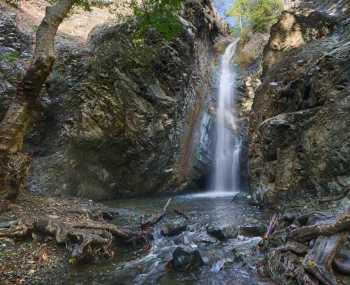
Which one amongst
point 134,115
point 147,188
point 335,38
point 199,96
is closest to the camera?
point 335,38

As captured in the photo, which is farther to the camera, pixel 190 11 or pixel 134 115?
pixel 190 11

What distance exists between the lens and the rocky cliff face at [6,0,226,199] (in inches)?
568

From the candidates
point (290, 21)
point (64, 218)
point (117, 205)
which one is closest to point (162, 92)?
point (117, 205)

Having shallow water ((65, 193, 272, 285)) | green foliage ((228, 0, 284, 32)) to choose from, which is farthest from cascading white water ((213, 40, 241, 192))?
green foliage ((228, 0, 284, 32))

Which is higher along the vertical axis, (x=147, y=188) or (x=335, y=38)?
(x=335, y=38)

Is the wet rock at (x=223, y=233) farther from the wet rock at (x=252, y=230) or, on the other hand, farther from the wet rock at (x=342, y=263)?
the wet rock at (x=342, y=263)

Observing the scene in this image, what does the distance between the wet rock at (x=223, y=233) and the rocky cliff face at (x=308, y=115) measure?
3.21 metres

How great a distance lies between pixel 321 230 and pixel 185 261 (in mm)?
2801

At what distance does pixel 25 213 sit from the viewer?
8.50 metres

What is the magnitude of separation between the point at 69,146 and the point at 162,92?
554cm

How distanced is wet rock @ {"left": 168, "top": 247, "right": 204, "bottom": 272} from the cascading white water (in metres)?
12.9

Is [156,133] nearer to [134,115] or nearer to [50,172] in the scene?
[134,115]

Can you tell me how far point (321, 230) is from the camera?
242 inches

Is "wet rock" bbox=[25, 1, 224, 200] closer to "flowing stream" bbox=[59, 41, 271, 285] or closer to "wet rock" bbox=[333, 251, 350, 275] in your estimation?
"flowing stream" bbox=[59, 41, 271, 285]
